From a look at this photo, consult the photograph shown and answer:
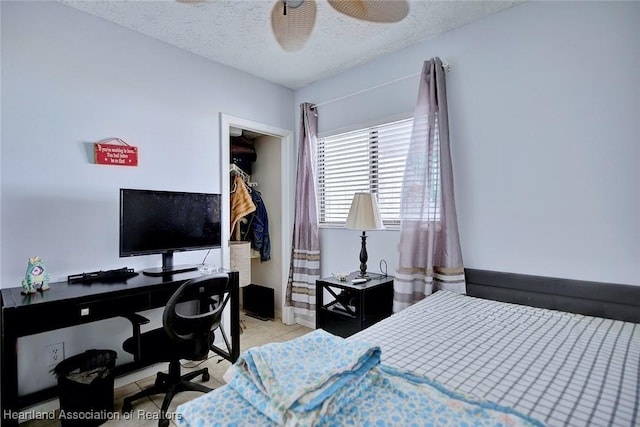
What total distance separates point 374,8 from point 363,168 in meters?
1.49

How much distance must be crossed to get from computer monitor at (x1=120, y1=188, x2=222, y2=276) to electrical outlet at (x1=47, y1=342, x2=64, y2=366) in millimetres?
649

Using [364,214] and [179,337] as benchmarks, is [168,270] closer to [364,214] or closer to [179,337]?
[179,337]

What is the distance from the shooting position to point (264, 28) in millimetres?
2307

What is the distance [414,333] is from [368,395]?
61 cm

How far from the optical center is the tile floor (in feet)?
5.94

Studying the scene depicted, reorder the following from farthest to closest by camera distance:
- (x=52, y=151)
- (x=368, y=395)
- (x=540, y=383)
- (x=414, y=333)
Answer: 1. (x=52, y=151)
2. (x=414, y=333)
3. (x=540, y=383)
4. (x=368, y=395)

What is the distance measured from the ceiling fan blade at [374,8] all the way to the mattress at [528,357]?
1.65m

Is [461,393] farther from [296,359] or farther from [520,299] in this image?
[520,299]

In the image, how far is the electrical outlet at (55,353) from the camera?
1939mm

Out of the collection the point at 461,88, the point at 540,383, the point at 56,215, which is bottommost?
the point at 540,383

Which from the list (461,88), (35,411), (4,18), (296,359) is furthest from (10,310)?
(461,88)

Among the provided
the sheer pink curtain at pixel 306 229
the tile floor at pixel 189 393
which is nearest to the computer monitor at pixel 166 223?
the tile floor at pixel 189 393

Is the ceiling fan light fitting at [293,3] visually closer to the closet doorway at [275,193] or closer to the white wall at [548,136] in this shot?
the white wall at [548,136]

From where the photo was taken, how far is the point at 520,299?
6.68ft
